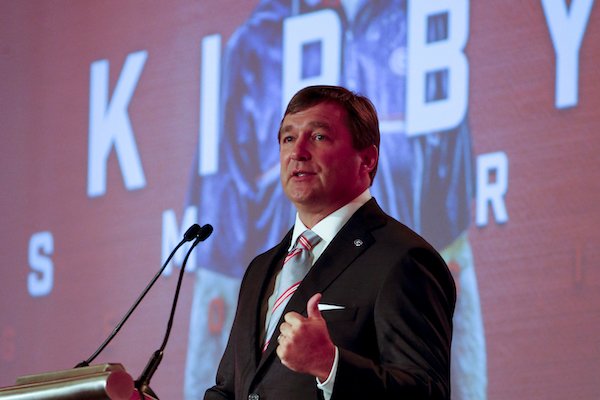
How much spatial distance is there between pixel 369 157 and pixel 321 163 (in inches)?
6.7

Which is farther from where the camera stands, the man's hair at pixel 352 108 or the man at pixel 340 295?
the man's hair at pixel 352 108

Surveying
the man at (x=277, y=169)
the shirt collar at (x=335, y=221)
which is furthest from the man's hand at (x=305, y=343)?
the man at (x=277, y=169)

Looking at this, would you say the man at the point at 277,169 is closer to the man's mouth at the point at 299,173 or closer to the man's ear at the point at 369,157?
the man's ear at the point at 369,157

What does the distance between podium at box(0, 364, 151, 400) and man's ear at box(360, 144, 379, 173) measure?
0.95 meters

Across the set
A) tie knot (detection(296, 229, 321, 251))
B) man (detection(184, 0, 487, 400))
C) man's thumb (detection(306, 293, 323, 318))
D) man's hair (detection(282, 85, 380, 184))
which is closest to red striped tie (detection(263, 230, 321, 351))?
tie knot (detection(296, 229, 321, 251))

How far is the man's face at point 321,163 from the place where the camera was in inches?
114

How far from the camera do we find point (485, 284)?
4.02 m

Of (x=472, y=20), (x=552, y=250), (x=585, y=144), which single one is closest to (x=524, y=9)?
(x=472, y=20)

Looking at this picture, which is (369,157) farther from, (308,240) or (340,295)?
(340,295)

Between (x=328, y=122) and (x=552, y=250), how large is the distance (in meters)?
1.29

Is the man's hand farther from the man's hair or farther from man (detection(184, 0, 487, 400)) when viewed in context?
man (detection(184, 0, 487, 400))

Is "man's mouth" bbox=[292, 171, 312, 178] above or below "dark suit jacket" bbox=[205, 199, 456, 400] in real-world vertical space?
above

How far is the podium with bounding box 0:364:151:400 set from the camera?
2.34 meters

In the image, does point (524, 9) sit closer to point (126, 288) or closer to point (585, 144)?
point (585, 144)
